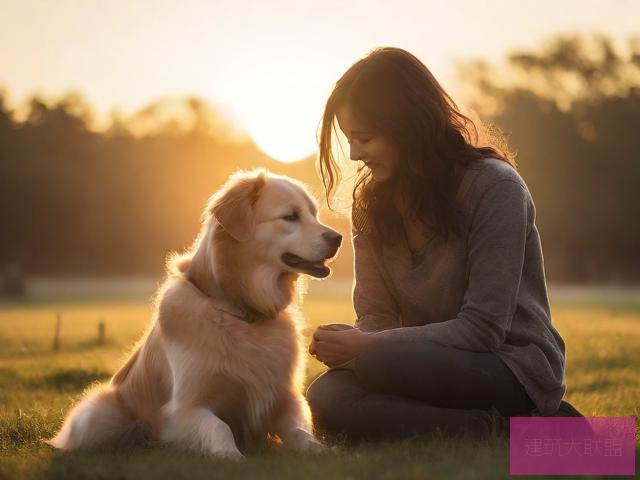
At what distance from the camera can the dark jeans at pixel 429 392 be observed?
4.42 meters

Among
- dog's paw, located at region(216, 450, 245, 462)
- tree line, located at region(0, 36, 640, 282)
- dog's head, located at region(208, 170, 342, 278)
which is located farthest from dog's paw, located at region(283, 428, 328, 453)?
tree line, located at region(0, 36, 640, 282)

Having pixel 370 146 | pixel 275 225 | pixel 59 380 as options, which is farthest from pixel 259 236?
pixel 59 380

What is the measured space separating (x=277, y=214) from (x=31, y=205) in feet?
131

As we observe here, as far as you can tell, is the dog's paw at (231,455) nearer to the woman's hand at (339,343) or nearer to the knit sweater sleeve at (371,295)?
the woman's hand at (339,343)

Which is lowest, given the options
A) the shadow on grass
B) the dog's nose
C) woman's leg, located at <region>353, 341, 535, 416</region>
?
the shadow on grass

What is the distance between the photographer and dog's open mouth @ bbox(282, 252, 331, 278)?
496 centimetres

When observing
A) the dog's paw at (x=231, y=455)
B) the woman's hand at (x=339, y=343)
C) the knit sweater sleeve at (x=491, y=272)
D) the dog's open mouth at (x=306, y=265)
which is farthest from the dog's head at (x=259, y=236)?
the dog's paw at (x=231, y=455)

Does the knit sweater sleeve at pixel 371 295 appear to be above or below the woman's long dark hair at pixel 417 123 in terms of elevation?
below

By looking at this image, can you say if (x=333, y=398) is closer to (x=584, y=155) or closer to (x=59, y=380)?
(x=59, y=380)

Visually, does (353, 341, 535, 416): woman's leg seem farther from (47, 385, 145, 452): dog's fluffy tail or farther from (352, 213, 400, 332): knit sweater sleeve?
(47, 385, 145, 452): dog's fluffy tail

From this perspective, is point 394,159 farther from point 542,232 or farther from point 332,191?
point 542,232

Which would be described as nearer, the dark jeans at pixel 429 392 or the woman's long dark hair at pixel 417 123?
the dark jeans at pixel 429 392

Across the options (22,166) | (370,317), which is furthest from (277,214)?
(22,166)

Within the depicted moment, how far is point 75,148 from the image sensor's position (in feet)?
150
